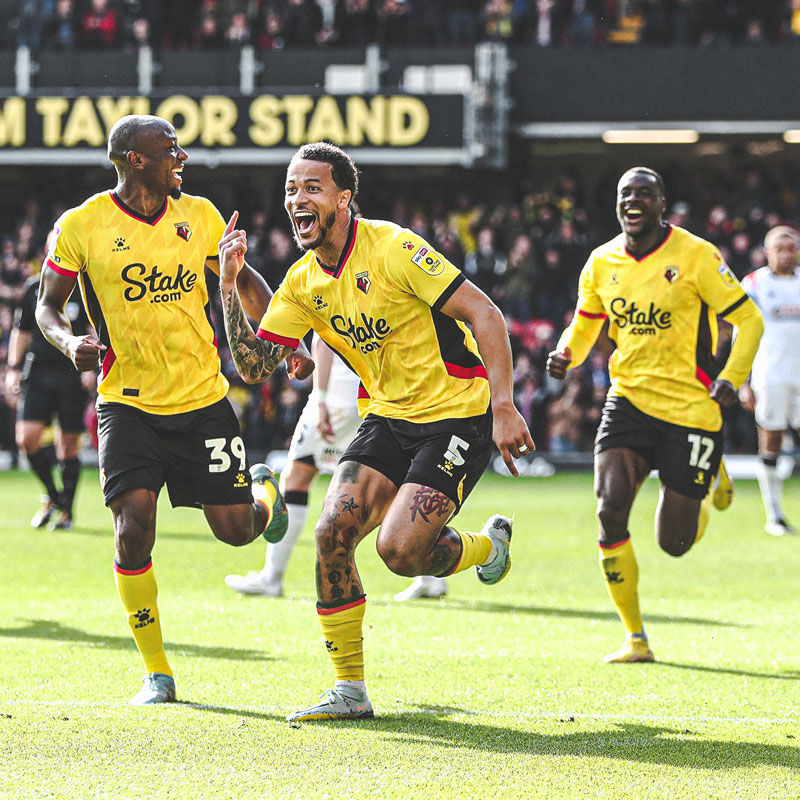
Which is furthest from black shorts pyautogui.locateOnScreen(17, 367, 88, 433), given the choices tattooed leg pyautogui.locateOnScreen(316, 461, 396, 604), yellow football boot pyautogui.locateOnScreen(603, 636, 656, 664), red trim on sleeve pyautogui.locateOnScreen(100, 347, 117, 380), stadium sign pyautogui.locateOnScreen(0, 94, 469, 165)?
stadium sign pyautogui.locateOnScreen(0, 94, 469, 165)

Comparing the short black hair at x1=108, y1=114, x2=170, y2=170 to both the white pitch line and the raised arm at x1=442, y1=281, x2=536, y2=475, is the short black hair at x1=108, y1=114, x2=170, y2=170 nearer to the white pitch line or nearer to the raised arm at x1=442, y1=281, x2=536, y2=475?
the raised arm at x1=442, y1=281, x2=536, y2=475

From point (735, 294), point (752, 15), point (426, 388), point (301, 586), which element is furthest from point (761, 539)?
point (752, 15)

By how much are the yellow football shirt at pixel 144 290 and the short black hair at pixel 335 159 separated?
2.42 ft

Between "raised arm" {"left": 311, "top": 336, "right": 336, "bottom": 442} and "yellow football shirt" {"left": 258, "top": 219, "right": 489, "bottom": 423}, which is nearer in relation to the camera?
"yellow football shirt" {"left": 258, "top": 219, "right": 489, "bottom": 423}

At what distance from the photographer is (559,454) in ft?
68.9

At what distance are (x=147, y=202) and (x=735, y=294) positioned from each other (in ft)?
9.98

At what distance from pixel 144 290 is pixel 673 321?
9.27 feet

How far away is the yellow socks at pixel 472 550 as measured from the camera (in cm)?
583

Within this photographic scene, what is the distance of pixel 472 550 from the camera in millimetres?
5902

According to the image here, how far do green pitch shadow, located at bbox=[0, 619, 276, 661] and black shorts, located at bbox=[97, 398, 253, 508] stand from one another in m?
0.99

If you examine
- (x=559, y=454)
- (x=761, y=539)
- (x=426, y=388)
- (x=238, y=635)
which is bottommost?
(x=559, y=454)

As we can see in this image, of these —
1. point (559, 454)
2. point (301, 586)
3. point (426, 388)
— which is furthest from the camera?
point (559, 454)

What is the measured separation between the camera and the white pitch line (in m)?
5.41

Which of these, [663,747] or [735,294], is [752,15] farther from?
[663,747]
